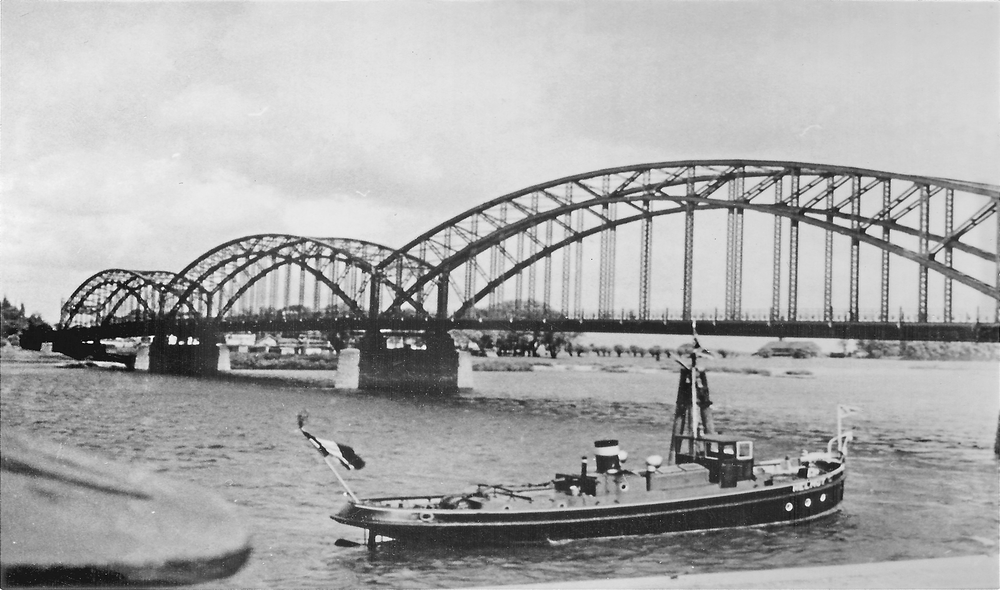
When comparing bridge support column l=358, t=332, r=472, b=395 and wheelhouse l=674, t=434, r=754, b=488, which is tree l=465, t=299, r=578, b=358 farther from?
wheelhouse l=674, t=434, r=754, b=488

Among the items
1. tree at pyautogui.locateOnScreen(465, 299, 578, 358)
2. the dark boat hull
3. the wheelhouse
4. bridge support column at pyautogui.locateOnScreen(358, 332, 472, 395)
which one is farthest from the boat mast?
bridge support column at pyautogui.locateOnScreen(358, 332, 472, 395)

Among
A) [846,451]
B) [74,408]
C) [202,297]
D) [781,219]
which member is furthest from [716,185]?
[74,408]

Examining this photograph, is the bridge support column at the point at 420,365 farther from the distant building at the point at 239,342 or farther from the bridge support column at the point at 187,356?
the bridge support column at the point at 187,356

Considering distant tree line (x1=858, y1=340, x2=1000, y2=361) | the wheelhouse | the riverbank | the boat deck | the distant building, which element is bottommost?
the riverbank

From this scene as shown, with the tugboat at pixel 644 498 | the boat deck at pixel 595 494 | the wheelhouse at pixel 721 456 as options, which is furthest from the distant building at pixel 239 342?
the wheelhouse at pixel 721 456

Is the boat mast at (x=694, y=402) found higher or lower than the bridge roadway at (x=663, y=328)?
lower

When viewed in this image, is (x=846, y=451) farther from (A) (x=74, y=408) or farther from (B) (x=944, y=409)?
(A) (x=74, y=408)

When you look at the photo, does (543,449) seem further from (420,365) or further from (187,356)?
(420,365)
